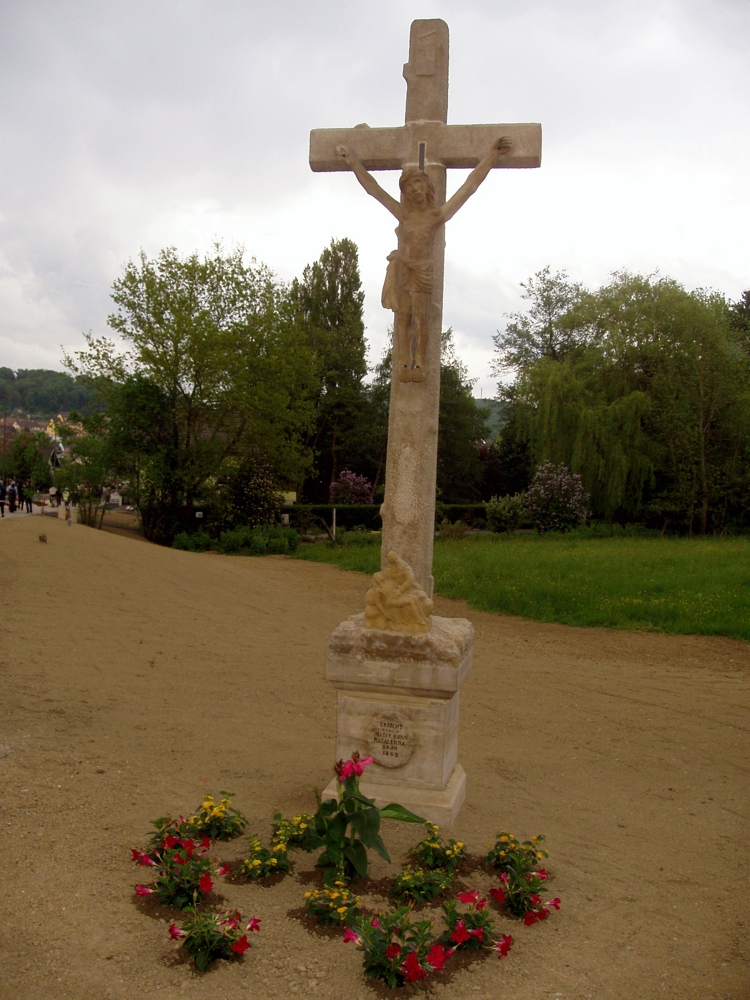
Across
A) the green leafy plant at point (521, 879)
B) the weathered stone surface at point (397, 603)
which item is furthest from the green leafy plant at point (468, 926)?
the weathered stone surface at point (397, 603)

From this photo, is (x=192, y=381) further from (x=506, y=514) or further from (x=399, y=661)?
(x=399, y=661)

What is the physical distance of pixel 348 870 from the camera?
3664 millimetres

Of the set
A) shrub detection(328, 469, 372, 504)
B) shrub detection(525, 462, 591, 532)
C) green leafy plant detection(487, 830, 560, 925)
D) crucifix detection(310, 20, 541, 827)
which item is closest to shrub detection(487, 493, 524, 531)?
shrub detection(525, 462, 591, 532)

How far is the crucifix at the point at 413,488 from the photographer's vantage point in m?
4.33

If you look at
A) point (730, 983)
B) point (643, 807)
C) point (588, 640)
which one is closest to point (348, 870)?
point (730, 983)

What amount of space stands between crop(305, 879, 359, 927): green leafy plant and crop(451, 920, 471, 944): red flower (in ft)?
1.47

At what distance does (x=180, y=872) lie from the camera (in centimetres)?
343

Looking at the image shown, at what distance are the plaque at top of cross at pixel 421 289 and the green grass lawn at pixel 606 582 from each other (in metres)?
8.05

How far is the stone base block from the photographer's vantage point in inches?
171

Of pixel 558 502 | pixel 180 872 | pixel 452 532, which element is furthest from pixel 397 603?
pixel 558 502

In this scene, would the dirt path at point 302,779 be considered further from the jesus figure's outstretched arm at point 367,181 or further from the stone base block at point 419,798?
the jesus figure's outstretched arm at point 367,181

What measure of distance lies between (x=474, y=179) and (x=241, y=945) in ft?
13.5

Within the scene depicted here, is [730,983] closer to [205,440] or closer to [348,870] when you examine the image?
[348,870]

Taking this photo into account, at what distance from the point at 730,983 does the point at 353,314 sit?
4110 cm
